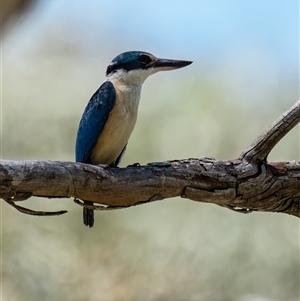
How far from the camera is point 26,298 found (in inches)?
227

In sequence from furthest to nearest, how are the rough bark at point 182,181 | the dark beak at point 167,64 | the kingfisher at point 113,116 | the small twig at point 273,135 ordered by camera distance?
the dark beak at point 167,64 → the kingfisher at point 113,116 → the small twig at point 273,135 → the rough bark at point 182,181

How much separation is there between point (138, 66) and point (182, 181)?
50.5 inches

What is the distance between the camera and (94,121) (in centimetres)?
373

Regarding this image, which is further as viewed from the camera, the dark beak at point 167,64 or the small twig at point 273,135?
the dark beak at point 167,64

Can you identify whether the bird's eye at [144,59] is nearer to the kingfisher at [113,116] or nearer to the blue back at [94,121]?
the kingfisher at [113,116]

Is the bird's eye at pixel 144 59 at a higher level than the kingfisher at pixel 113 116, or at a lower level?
higher

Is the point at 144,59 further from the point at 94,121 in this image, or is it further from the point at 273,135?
the point at 273,135

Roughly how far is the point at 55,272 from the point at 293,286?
2235 millimetres

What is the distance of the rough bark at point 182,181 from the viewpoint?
2553 millimetres

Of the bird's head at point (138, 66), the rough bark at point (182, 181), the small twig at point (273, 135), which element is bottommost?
the rough bark at point (182, 181)

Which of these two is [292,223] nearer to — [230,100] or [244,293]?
[244,293]

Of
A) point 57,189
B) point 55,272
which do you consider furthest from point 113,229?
point 57,189

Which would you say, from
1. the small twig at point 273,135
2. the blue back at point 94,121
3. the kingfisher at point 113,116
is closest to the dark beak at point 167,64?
the kingfisher at point 113,116

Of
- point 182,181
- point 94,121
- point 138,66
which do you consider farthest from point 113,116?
point 182,181
